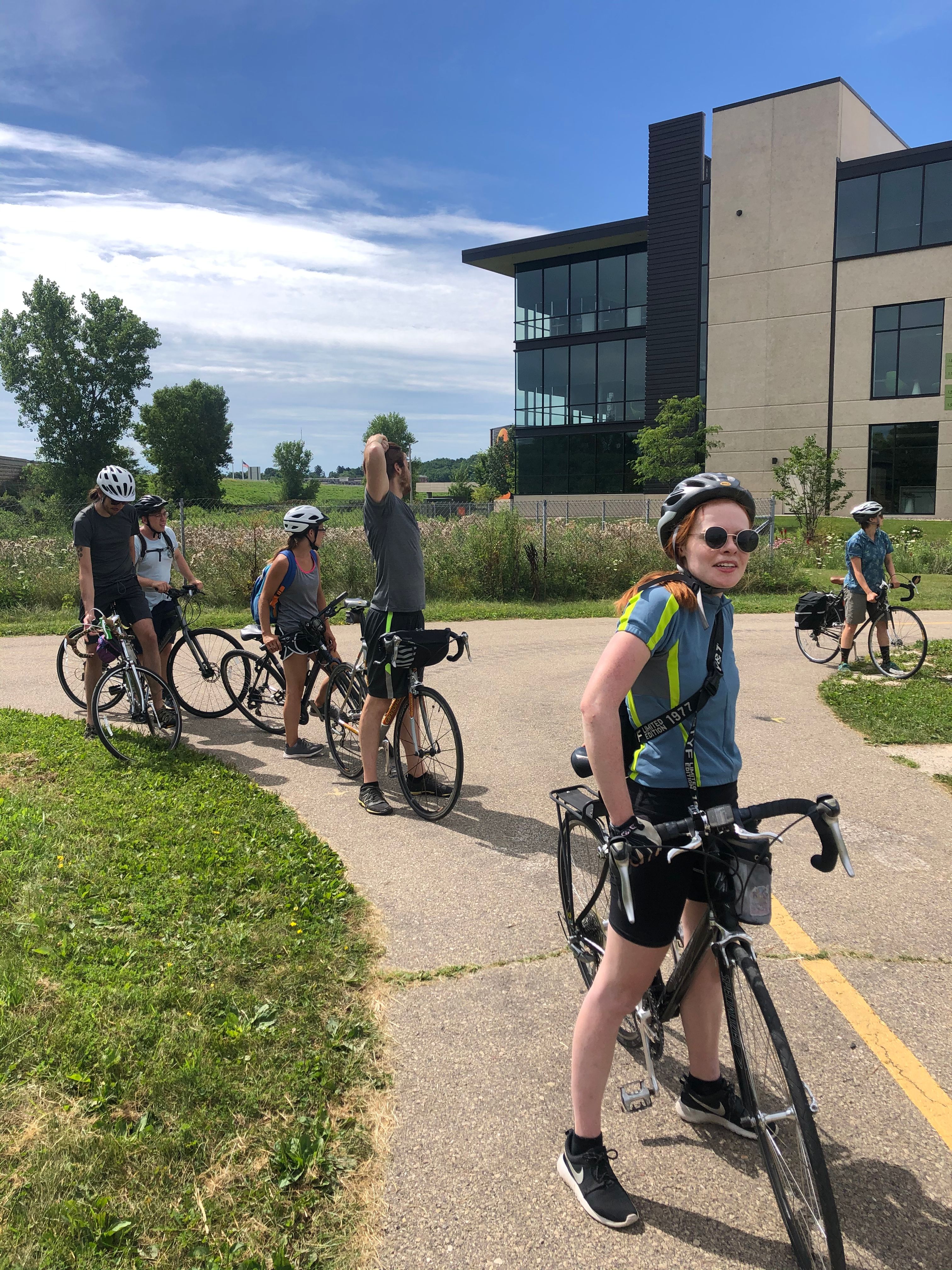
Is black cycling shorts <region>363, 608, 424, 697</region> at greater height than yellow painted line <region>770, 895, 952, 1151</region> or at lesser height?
Result: greater

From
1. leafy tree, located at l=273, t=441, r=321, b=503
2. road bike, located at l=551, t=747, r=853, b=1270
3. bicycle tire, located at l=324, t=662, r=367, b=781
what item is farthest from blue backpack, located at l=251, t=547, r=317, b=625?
leafy tree, located at l=273, t=441, r=321, b=503

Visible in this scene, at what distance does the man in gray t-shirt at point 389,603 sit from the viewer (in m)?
5.31

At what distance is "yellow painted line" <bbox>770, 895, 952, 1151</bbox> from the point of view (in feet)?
9.23

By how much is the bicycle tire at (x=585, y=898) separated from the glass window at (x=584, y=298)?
42985 mm

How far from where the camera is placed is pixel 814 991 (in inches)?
137

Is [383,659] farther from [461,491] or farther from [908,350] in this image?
[461,491]

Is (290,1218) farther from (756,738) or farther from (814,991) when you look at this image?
(756,738)

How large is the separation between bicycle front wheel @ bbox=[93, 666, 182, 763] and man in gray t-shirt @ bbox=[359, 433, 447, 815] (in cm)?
202

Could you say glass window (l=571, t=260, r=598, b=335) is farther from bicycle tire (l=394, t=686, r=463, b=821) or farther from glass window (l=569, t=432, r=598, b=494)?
bicycle tire (l=394, t=686, r=463, b=821)

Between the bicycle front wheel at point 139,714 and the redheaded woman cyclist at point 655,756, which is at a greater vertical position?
the redheaded woman cyclist at point 655,756

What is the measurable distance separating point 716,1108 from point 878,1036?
2.85ft

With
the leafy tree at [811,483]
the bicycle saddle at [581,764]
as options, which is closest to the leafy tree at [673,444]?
A: the leafy tree at [811,483]

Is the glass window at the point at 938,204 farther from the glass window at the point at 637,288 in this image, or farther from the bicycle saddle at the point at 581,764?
the bicycle saddle at the point at 581,764

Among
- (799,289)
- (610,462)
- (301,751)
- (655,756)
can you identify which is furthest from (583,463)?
(655,756)
